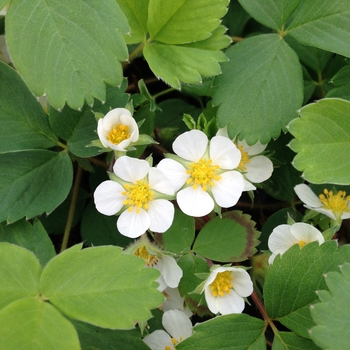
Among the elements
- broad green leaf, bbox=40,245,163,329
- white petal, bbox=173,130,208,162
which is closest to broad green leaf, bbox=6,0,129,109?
white petal, bbox=173,130,208,162

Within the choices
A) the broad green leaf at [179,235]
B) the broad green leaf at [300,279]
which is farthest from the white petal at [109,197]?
the broad green leaf at [300,279]

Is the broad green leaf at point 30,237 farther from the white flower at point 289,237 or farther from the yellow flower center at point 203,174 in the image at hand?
the white flower at point 289,237

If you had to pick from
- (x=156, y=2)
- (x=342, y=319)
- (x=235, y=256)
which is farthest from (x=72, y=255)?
(x=156, y=2)

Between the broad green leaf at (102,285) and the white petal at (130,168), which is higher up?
the white petal at (130,168)

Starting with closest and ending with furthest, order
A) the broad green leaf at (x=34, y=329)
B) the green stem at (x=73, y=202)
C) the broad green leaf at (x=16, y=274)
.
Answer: the broad green leaf at (x=34, y=329) < the broad green leaf at (x=16, y=274) < the green stem at (x=73, y=202)

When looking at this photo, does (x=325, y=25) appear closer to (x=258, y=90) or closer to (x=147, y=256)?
(x=258, y=90)

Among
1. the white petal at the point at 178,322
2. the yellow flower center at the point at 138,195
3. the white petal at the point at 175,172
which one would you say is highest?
the white petal at the point at 175,172
